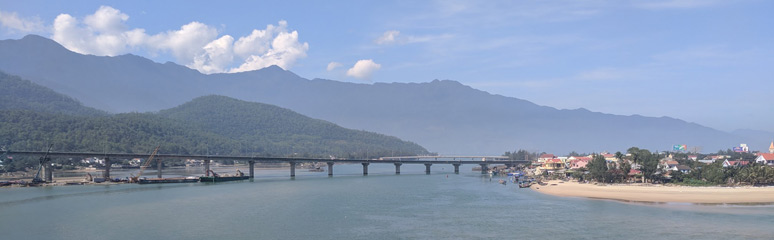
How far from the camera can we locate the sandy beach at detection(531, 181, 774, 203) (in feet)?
237

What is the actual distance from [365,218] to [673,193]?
145 feet

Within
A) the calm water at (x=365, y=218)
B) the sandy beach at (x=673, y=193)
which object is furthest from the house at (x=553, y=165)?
the calm water at (x=365, y=218)

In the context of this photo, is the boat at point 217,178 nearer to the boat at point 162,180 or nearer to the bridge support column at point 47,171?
the boat at point 162,180

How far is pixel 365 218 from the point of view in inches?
2430

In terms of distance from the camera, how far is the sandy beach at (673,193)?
72125mm

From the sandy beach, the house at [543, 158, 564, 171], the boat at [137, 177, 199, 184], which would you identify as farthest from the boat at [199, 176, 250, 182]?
the house at [543, 158, 564, 171]

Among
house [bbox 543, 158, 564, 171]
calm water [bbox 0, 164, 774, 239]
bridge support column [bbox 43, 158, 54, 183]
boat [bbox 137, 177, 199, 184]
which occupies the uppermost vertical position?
bridge support column [bbox 43, 158, 54, 183]

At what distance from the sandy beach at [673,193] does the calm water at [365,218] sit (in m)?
4.60

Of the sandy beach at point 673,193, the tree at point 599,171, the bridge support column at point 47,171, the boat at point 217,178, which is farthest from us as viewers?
the boat at point 217,178

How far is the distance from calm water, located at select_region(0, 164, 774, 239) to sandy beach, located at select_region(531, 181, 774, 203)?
181 inches

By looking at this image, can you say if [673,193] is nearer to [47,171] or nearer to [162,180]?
[162,180]

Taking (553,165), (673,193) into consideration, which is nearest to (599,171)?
(673,193)

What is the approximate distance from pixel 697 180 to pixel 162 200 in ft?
261

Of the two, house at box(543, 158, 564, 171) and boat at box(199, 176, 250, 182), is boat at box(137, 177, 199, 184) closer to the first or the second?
boat at box(199, 176, 250, 182)
